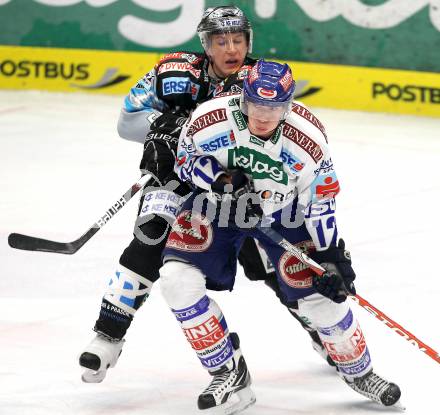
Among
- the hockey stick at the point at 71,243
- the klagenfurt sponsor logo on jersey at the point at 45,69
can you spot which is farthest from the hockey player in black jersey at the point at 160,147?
the klagenfurt sponsor logo on jersey at the point at 45,69

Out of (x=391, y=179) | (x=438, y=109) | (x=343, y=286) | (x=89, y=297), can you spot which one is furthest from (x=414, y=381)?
(x=438, y=109)

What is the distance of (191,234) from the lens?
376cm

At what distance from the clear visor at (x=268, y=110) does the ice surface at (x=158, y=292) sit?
39.2 inches

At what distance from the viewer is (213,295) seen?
5000 mm

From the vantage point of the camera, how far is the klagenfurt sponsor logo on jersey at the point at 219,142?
3670 mm

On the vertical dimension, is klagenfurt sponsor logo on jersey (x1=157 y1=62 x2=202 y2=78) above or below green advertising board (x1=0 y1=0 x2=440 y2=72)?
above

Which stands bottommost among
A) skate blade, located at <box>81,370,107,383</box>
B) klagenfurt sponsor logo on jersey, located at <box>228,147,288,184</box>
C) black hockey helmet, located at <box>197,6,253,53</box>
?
skate blade, located at <box>81,370,107,383</box>

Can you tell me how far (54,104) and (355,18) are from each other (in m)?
2.41

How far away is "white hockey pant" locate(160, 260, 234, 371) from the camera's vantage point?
12.0 ft

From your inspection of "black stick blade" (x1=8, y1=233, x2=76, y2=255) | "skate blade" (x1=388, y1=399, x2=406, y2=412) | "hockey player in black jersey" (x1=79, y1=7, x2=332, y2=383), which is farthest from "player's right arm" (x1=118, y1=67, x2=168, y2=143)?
"skate blade" (x1=388, y1=399, x2=406, y2=412)

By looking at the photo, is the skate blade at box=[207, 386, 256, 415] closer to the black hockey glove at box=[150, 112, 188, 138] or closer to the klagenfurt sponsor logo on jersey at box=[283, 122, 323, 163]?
the klagenfurt sponsor logo on jersey at box=[283, 122, 323, 163]

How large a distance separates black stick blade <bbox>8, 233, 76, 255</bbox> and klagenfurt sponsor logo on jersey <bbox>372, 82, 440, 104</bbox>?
4.71 m

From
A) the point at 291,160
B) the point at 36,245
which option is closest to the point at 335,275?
the point at 291,160

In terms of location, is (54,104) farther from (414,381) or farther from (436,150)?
(414,381)
